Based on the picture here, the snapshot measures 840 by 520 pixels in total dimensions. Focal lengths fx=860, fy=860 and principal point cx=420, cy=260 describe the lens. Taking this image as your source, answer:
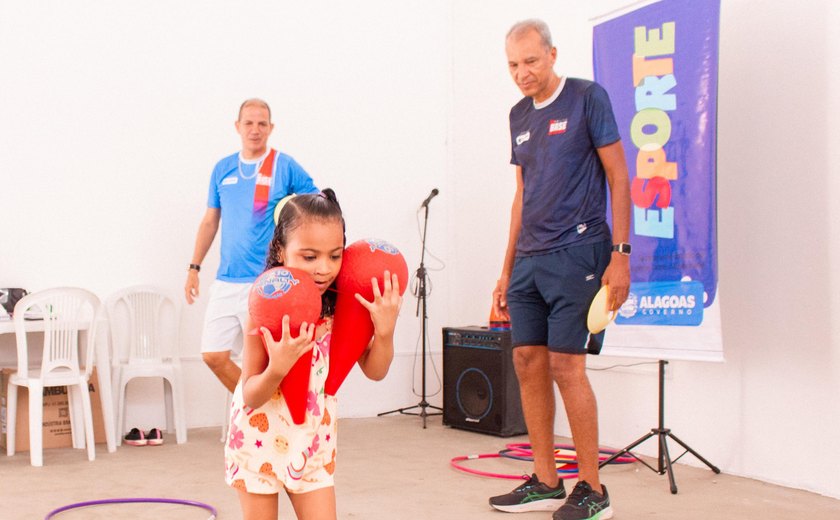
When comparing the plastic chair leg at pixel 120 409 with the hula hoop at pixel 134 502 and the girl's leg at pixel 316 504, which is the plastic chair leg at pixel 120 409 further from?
the girl's leg at pixel 316 504

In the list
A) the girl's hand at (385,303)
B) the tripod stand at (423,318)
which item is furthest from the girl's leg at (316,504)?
the tripod stand at (423,318)

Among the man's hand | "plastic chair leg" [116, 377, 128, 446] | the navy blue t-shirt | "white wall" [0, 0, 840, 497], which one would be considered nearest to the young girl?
the navy blue t-shirt

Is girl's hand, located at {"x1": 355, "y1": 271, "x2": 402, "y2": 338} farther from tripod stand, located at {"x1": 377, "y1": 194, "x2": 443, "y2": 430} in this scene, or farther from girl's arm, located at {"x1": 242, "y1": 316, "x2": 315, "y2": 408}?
tripod stand, located at {"x1": 377, "y1": 194, "x2": 443, "y2": 430}

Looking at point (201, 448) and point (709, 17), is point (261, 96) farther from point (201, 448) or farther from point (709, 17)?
point (709, 17)

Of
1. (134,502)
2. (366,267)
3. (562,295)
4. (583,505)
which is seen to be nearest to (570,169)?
(562,295)

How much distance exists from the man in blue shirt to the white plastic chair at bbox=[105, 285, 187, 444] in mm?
763

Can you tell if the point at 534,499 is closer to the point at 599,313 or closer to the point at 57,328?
the point at 599,313

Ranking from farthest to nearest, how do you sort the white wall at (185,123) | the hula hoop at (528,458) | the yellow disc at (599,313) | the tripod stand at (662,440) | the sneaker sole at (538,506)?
the white wall at (185,123), the hula hoop at (528,458), the tripod stand at (662,440), the sneaker sole at (538,506), the yellow disc at (599,313)

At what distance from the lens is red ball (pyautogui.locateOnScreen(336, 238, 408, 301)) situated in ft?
5.92

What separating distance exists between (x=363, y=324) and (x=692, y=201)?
2.13 metres

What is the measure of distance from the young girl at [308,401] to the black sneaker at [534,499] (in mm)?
1332

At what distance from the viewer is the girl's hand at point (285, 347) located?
167 centimetres

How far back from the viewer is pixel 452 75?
6.18 m

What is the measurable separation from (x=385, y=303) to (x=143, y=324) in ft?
11.8
